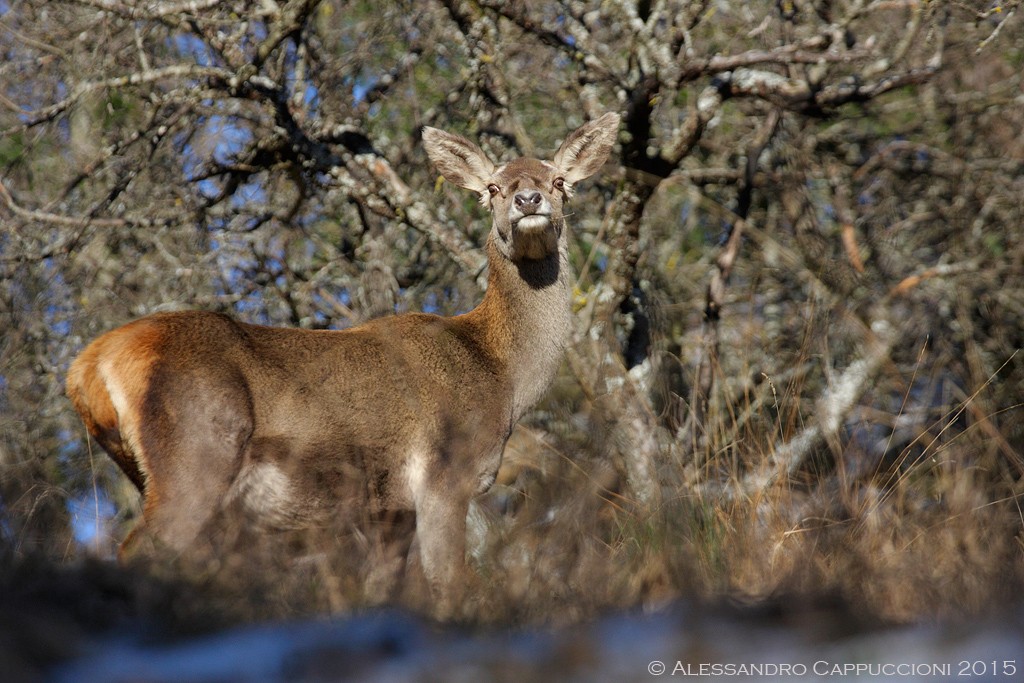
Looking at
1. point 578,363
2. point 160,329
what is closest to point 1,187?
point 160,329

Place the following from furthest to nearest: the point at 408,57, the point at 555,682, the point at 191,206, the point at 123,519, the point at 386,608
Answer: the point at 408,57 → the point at 191,206 → the point at 123,519 → the point at 386,608 → the point at 555,682

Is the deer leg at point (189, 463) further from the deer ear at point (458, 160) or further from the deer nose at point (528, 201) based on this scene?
the deer ear at point (458, 160)

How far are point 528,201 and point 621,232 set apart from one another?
2171 millimetres

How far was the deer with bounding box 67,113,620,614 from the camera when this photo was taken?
4832 mm

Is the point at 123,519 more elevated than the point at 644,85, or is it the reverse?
the point at 644,85

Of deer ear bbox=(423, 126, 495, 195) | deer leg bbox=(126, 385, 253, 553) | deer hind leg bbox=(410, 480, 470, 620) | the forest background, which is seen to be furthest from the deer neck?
deer leg bbox=(126, 385, 253, 553)

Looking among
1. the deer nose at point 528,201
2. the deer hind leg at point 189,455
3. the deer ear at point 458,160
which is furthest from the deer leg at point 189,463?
the deer ear at point 458,160

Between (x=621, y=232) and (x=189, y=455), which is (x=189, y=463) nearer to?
(x=189, y=455)

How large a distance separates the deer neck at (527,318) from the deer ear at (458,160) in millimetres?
594

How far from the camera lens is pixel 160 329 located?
509 centimetres

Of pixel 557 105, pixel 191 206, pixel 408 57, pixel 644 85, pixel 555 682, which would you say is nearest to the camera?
pixel 555 682

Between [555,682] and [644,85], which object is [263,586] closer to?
[555,682]

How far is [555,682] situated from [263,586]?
3.86ft

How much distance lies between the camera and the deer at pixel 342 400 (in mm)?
4832
